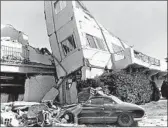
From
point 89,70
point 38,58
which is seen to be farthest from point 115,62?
point 38,58

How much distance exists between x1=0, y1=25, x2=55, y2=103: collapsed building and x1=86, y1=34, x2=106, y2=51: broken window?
15.5 ft

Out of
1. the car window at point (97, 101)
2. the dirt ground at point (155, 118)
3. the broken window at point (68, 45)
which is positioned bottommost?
the dirt ground at point (155, 118)

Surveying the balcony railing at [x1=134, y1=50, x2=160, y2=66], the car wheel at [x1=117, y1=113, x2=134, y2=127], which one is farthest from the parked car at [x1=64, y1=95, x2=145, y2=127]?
the balcony railing at [x1=134, y1=50, x2=160, y2=66]

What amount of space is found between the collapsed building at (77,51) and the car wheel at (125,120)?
7933mm

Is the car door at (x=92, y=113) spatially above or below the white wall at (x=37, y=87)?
Result: below

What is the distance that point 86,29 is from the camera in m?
20.7

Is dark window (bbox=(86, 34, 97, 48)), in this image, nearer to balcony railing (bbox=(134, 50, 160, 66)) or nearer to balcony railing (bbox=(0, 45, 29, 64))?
balcony railing (bbox=(134, 50, 160, 66))

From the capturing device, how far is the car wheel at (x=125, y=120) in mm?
10677

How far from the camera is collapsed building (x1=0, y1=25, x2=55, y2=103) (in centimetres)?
2019

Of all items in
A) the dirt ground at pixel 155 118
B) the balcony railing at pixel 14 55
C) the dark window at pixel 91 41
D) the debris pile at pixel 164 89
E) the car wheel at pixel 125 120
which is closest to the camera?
the car wheel at pixel 125 120

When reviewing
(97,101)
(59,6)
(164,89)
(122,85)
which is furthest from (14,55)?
(164,89)

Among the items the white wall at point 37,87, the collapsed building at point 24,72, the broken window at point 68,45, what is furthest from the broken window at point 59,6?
the white wall at point 37,87

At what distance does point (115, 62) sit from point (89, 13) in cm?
689

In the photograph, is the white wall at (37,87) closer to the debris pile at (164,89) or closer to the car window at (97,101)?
the car window at (97,101)
